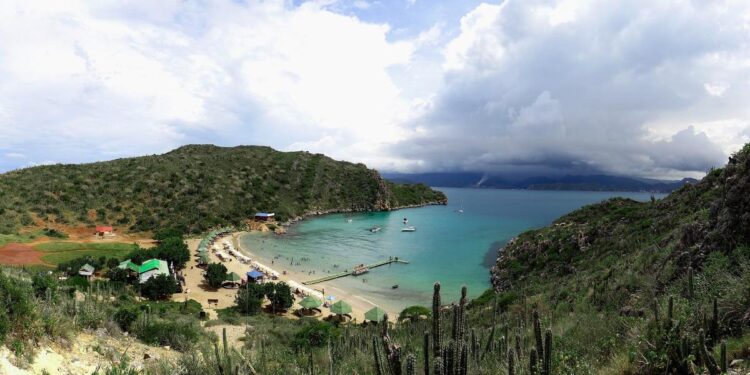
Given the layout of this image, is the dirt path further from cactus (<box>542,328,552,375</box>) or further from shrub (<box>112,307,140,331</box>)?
cactus (<box>542,328,552,375</box>)

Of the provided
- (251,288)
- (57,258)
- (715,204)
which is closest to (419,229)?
(251,288)

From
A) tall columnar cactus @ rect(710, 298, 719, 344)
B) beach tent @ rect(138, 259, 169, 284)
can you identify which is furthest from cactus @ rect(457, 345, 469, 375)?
beach tent @ rect(138, 259, 169, 284)

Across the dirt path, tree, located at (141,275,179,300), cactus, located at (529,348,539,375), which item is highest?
cactus, located at (529,348,539,375)

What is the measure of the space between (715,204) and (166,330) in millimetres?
20586

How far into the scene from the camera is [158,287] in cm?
2678

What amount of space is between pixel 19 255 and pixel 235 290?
62.8 ft

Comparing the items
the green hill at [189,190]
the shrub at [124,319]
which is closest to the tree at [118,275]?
the shrub at [124,319]

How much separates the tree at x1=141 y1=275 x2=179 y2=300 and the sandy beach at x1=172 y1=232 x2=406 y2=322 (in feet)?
3.66

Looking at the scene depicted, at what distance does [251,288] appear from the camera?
2859cm

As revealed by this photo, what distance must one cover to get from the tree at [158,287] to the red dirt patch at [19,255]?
38.3ft

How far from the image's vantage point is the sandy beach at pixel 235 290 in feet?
93.6

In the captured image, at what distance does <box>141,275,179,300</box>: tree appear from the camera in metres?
26.6

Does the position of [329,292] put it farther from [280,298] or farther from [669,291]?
[669,291]

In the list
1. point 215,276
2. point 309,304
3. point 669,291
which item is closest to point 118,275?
point 215,276
